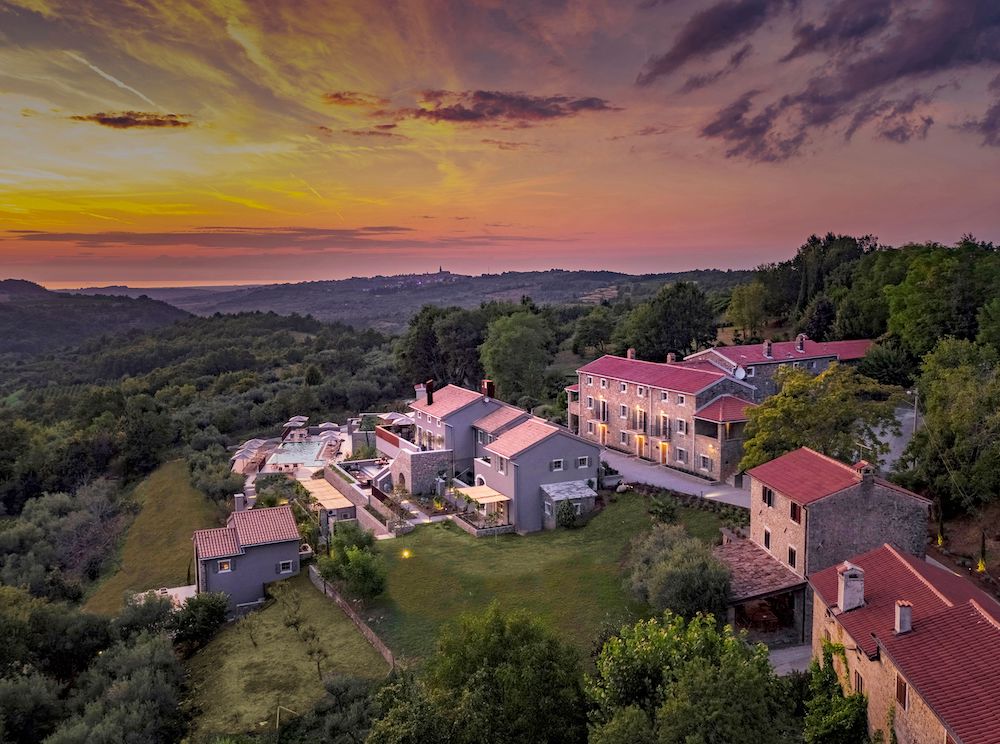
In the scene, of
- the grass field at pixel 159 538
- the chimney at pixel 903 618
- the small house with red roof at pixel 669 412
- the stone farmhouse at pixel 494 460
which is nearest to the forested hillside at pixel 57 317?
the grass field at pixel 159 538

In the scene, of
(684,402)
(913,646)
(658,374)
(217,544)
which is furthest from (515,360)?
(913,646)

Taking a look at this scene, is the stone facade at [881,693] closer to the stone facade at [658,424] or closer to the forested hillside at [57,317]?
the stone facade at [658,424]

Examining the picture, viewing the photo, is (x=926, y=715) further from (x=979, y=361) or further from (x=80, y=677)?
(x=979, y=361)

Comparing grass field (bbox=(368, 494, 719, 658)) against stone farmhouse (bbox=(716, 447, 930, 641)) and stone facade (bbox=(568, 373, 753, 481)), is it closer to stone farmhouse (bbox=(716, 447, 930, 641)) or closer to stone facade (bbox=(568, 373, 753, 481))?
stone farmhouse (bbox=(716, 447, 930, 641))

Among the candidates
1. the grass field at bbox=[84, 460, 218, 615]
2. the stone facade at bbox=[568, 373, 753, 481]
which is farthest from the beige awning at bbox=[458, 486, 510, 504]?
the grass field at bbox=[84, 460, 218, 615]

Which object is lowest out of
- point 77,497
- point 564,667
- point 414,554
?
point 77,497

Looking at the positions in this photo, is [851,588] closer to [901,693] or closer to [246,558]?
[901,693]

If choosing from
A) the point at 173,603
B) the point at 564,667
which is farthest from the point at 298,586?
the point at 564,667
